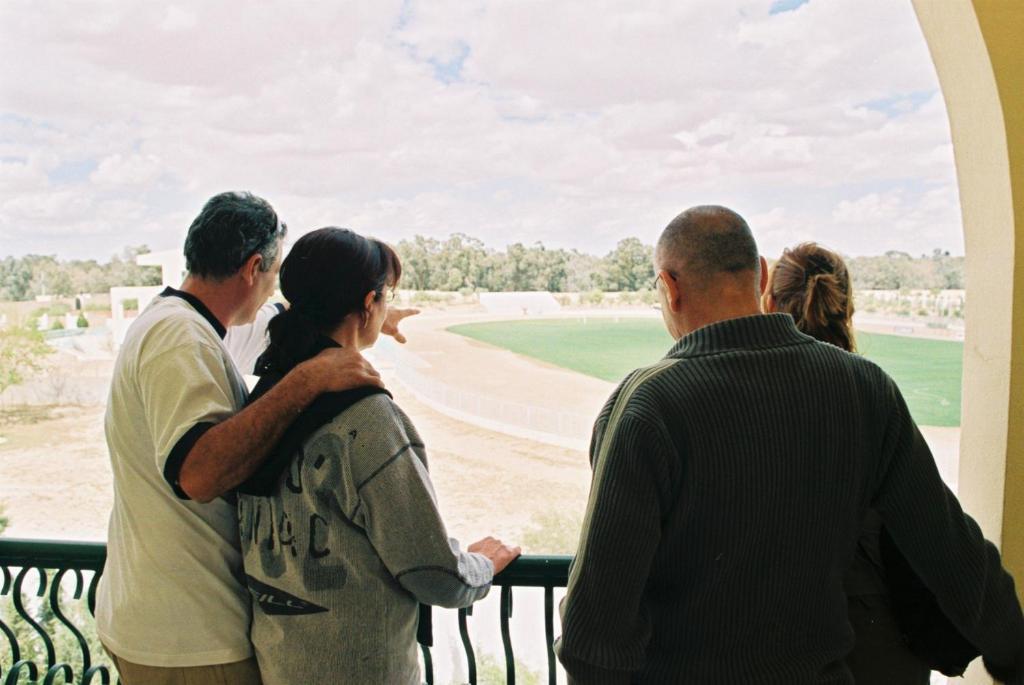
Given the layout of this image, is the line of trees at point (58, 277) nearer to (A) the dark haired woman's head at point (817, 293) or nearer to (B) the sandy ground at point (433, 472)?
(B) the sandy ground at point (433, 472)

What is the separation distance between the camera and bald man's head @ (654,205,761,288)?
1.06 m

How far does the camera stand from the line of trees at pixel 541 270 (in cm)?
348

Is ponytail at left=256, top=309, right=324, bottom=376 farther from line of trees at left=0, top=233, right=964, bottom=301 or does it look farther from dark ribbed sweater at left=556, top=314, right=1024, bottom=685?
line of trees at left=0, top=233, right=964, bottom=301

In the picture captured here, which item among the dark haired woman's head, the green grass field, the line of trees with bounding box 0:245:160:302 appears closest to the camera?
the dark haired woman's head

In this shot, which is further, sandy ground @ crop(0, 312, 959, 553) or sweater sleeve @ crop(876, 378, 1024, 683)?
sandy ground @ crop(0, 312, 959, 553)

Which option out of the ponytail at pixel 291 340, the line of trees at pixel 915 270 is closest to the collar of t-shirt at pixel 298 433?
the ponytail at pixel 291 340

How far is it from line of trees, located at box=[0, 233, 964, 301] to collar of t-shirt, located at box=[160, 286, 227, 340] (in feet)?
4.42

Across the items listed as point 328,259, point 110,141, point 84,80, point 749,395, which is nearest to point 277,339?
point 328,259

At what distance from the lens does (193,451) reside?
1088 mm

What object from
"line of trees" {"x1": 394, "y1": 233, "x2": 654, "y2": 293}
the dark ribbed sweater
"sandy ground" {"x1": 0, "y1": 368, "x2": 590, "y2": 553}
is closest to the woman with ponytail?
the dark ribbed sweater

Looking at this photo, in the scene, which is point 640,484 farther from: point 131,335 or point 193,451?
point 131,335

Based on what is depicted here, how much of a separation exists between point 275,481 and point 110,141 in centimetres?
1021

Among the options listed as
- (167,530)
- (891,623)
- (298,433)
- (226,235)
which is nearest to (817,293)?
(891,623)

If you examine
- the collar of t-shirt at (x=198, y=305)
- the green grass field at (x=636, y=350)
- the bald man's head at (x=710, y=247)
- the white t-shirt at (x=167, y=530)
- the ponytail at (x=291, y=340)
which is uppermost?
the bald man's head at (x=710, y=247)
